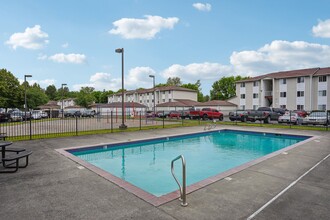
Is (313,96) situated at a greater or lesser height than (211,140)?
greater

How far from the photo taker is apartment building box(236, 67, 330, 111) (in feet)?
116

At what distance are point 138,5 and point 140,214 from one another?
17.3 metres

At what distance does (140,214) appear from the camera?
11.5 feet

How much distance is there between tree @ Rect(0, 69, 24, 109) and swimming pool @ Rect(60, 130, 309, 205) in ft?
138

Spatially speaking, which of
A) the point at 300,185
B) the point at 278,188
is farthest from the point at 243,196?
the point at 300,185

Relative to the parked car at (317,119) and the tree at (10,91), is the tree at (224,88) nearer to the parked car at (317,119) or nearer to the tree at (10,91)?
the parked car at (317,119)

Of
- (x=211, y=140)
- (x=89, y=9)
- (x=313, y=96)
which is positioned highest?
(x=89, y=9)

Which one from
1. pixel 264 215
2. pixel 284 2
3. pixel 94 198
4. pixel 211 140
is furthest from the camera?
pixel 284 2

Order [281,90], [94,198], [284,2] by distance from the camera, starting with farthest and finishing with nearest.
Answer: [281,90]
[284,2]
[94,198]

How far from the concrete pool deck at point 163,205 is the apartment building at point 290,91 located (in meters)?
36.9

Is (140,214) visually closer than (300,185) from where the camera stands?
Yes

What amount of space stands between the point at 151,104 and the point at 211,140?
48.8m

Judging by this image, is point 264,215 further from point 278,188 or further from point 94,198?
point 94,198

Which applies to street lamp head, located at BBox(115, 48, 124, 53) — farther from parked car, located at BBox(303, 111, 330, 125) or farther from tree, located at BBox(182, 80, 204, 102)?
tree, located at BBox(182, 80, 204, 102)
